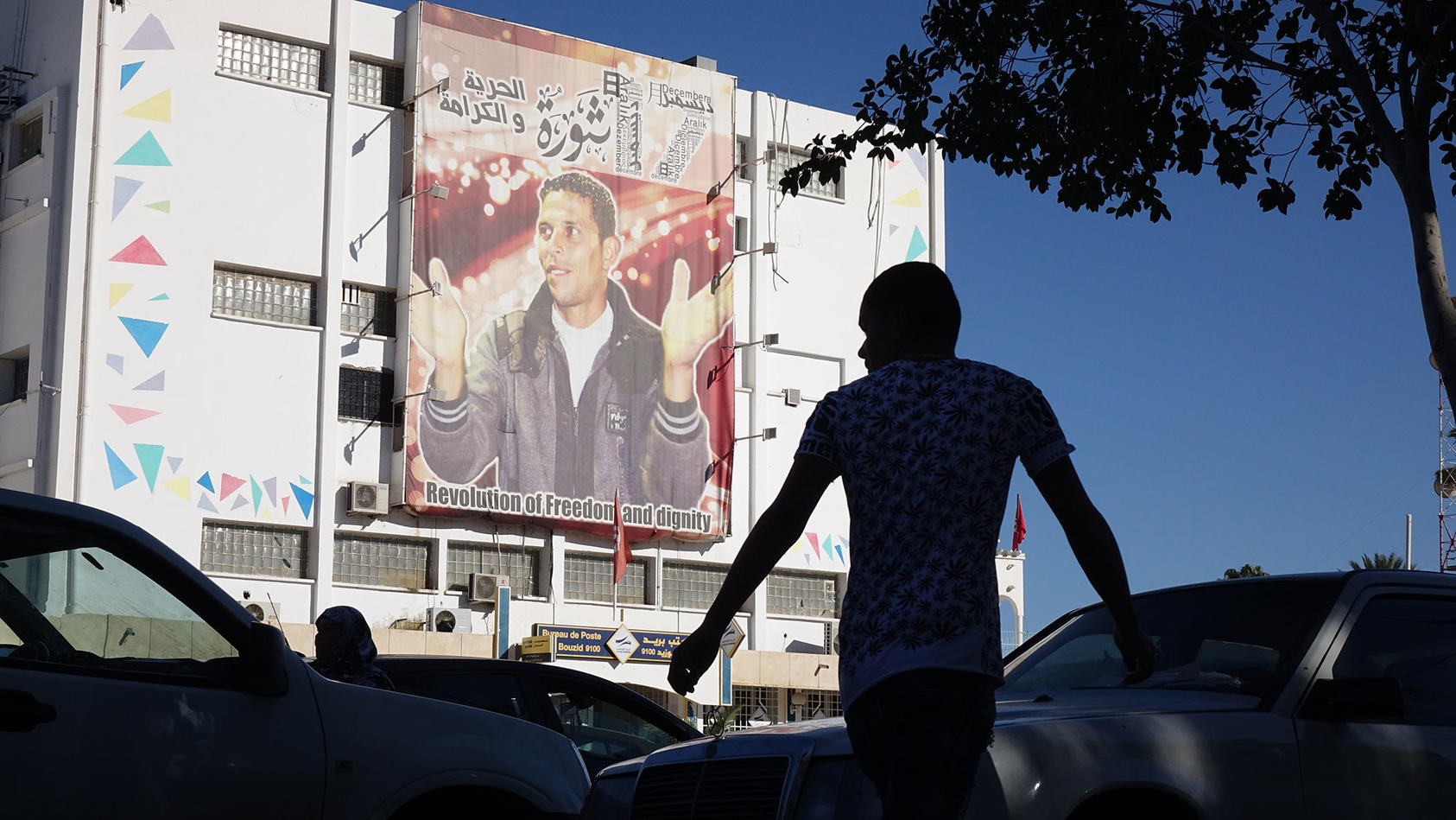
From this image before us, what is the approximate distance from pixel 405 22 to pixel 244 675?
119 ft

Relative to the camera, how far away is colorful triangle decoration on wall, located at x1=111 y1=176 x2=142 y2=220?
3609 cm

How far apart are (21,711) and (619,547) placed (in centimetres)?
3532

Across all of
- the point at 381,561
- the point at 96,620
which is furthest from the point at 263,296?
the point at 96,620

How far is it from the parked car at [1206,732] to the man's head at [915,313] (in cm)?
142

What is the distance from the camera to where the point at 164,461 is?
117ft

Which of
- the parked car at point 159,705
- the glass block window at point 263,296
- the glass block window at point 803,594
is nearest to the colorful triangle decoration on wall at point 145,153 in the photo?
the glass block window at point 263,296

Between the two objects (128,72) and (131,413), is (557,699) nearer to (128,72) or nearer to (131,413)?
(131,413)

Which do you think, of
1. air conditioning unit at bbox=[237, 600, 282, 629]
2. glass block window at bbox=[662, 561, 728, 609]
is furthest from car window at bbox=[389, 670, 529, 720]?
glass block window at bbox=[662, 561, 728, 609]

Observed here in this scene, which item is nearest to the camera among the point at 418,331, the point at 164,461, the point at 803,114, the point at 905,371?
the point at 905,371

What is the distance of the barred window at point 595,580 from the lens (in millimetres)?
41469

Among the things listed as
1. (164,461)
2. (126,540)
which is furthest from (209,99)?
(126,540)

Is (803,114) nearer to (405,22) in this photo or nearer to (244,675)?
(405,22)

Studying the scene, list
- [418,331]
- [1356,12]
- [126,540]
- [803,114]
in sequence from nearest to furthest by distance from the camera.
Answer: [126,540] < [1356,12] < [418,331] < [803,114]

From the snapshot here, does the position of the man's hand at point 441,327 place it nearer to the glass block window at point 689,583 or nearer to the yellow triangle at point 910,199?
the glass block window at point 689,583
